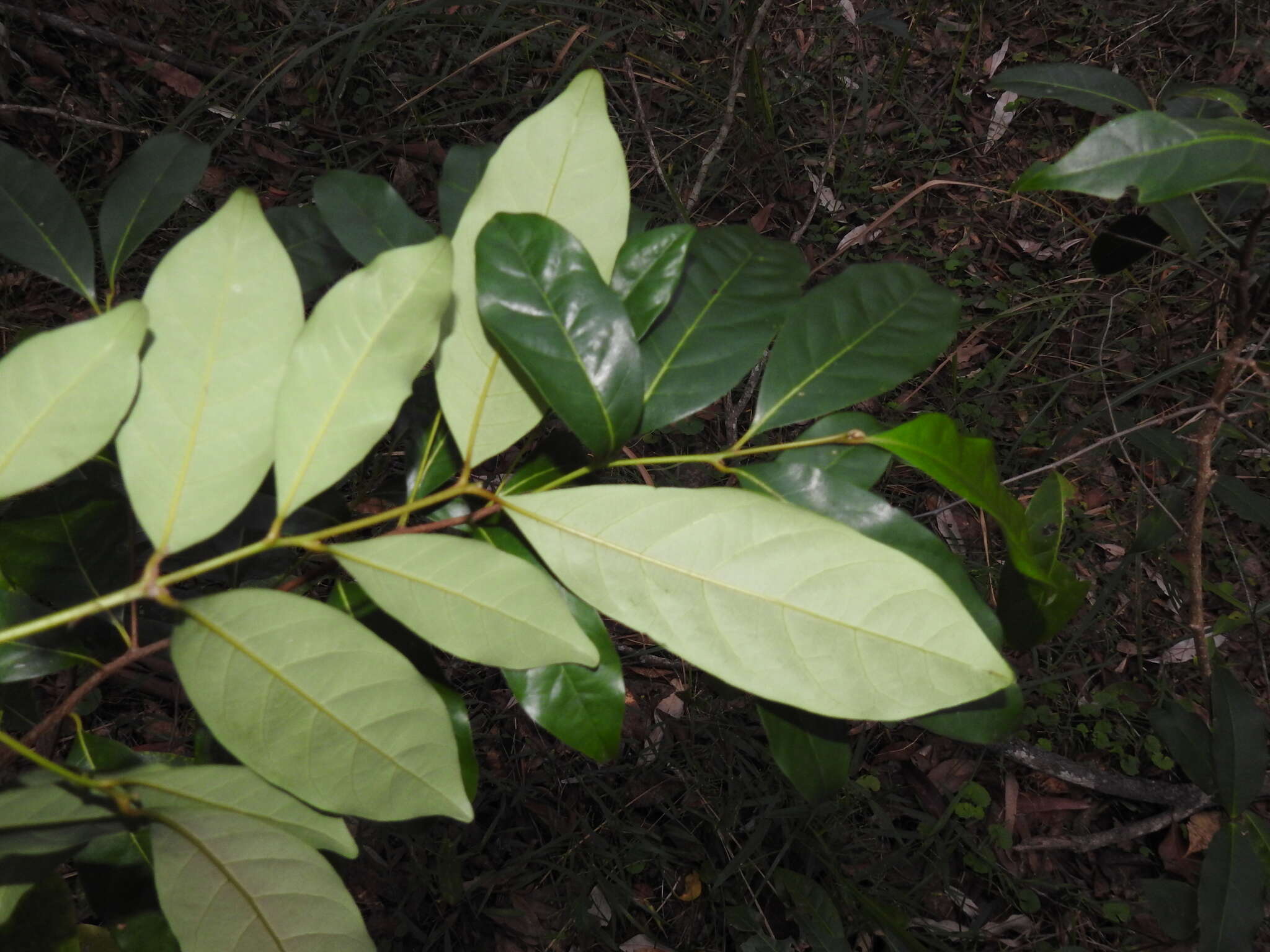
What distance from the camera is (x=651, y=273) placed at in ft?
1.84

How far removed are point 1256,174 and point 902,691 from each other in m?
0.43

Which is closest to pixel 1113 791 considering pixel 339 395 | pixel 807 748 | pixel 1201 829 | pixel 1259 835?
pixel 1201 829

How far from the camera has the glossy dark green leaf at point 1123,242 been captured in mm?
904

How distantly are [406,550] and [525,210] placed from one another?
0.73 feet

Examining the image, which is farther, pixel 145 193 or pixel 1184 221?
pixel 1184 221

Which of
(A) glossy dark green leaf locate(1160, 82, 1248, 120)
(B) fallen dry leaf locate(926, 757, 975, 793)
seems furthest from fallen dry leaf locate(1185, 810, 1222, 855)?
(A) glossy dark green leaf locate(1160, 82, 1248, 120)

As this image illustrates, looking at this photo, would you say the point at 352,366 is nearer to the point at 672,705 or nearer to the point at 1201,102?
the point at 1201,102

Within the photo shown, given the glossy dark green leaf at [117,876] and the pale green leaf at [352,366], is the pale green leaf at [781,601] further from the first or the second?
the glossy dark green leaf at [117,876]

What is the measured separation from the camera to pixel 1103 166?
0.58 m

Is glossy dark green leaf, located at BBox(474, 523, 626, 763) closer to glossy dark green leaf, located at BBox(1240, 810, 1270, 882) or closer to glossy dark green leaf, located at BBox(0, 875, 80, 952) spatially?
glossy dark green leaf, located at BBox(0, 875, 80, 952)

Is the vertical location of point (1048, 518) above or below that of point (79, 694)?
below

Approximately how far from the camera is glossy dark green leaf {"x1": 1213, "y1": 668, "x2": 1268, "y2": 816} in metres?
1.07

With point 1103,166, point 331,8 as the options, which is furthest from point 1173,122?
point 331,8

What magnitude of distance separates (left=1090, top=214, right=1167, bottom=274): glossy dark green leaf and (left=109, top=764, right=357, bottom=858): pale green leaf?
3.13 feet
